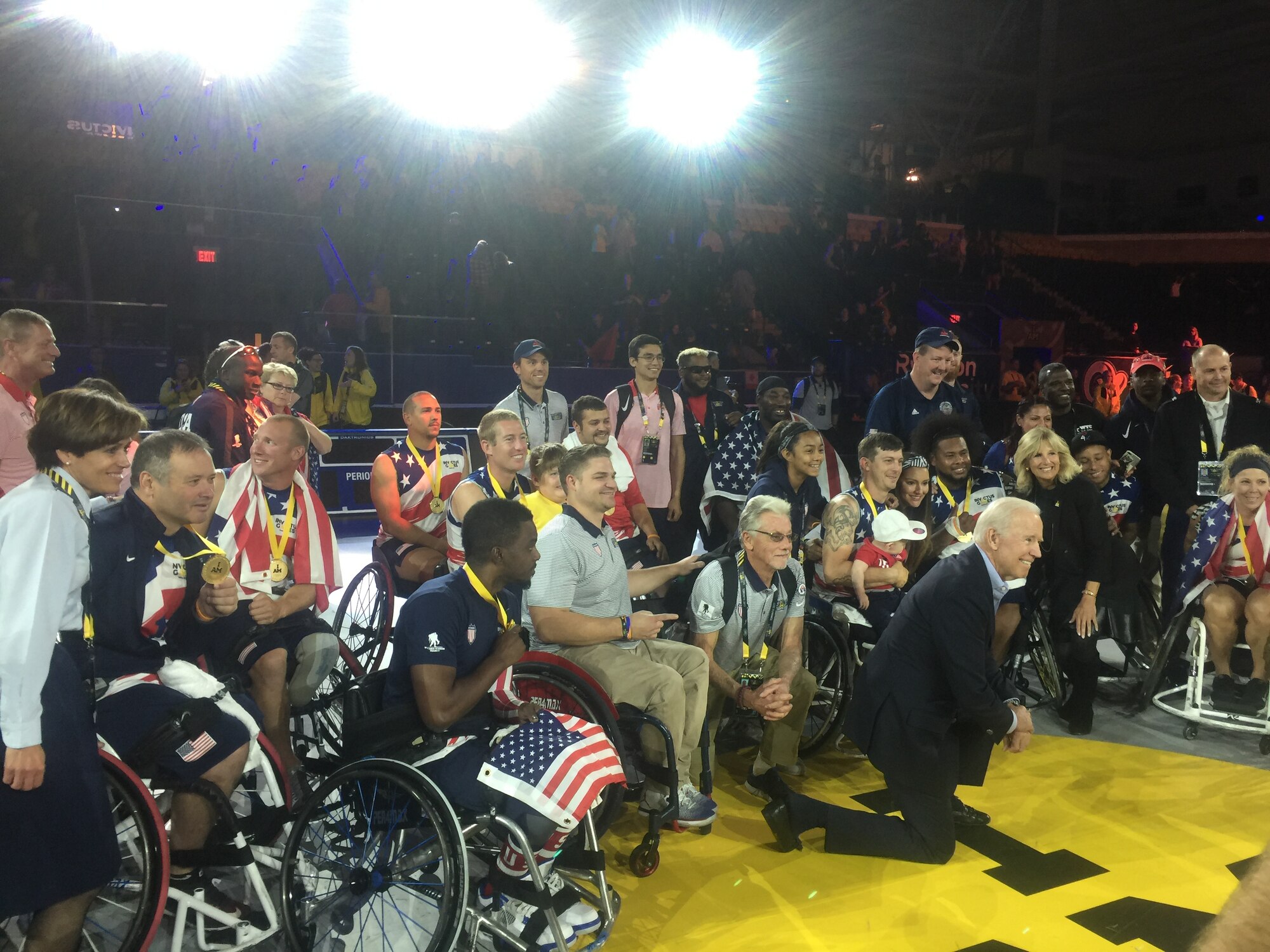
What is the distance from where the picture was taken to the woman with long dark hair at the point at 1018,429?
5.66 m

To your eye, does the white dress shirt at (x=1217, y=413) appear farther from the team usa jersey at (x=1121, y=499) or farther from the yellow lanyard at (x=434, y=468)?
the yellow lanyard at (x=434, y=468)

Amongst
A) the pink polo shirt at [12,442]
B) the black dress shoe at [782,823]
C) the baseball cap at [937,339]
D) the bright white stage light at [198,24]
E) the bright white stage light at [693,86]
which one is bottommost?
the black dress shoe at [782,823]

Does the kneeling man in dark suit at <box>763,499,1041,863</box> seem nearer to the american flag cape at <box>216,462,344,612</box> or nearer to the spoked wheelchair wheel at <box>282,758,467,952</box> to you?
the spoked wheelchair wheel at <box>282,758,467,952</box>

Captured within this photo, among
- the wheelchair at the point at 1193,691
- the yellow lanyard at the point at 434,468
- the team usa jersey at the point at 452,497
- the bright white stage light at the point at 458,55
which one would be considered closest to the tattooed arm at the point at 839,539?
the team usa jersey at the point at 452,497

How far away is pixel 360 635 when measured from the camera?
5312mm

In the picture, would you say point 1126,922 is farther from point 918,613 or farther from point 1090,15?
point 1090,15

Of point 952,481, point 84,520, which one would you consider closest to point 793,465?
point 952,481

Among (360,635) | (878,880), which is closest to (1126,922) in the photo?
(878,880)

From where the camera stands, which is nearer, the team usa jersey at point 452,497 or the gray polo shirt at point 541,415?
the team usa jersey at point 452,497

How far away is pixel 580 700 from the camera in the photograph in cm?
319

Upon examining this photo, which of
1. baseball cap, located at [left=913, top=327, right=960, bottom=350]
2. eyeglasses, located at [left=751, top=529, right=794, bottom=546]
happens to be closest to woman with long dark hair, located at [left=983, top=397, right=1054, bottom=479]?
baseball cap, located at [left=913, top=327, right=960, bottom=350]

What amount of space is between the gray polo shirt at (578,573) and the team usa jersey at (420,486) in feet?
4.15

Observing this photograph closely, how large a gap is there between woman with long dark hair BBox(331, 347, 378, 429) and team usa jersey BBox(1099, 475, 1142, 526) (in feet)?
20.4

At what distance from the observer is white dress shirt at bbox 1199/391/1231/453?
18.3 ft
